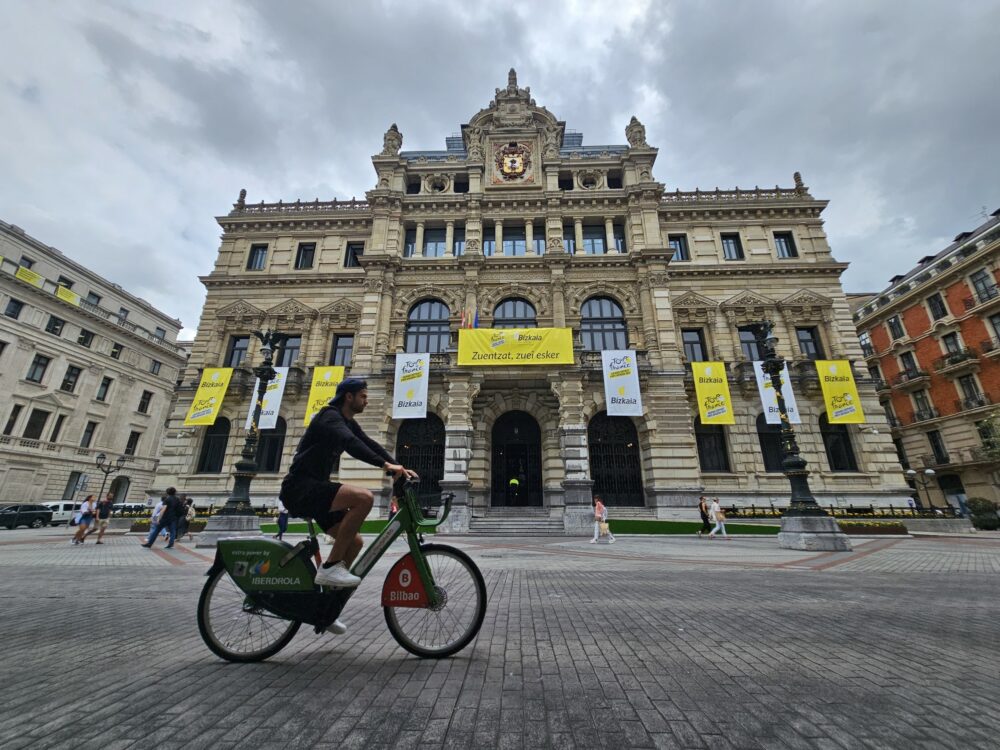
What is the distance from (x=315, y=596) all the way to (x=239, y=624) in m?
0.69

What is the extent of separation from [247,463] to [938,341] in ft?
147

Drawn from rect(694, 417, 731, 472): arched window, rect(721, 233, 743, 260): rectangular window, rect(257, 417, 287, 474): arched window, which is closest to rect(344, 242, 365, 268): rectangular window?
rect(257, 417, 287, 474): arched window

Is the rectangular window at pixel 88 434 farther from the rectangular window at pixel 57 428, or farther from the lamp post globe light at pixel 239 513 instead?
the lamp post globe light at pixel 239 513

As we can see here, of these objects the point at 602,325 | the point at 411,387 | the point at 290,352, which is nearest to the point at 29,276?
the point at 290,352

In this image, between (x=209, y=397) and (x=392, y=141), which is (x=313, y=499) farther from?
(x=392, y=141)

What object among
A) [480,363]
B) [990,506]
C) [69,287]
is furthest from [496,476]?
[69,287]

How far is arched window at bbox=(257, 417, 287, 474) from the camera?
2259 cm

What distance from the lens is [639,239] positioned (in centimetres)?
2541

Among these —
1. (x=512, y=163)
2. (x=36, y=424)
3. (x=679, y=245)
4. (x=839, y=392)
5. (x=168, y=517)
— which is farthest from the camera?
(x=36, y=424)

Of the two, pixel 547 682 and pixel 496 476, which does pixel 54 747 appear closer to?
pixel 547 682

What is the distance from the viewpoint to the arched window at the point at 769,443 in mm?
21859

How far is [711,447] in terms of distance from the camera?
22.5 metres

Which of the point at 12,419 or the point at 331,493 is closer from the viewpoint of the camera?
the point at 331,493

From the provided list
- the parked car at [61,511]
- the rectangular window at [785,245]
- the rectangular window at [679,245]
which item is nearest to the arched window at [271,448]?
the parked car at [61,511]
